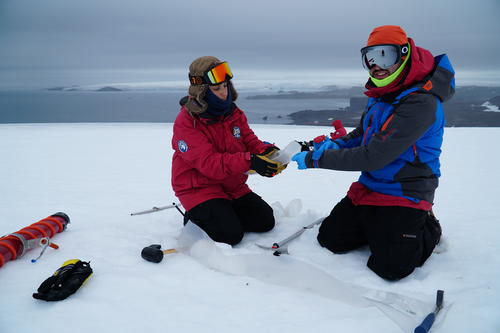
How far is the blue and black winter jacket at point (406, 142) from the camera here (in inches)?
89.1

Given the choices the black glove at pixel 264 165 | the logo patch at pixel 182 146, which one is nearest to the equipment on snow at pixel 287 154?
the black glove at pixel 264 165

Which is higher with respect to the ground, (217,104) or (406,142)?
(217,104)

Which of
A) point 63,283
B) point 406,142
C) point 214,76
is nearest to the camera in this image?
point 63,283

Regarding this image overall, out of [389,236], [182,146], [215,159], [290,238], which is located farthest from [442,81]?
[182,146]

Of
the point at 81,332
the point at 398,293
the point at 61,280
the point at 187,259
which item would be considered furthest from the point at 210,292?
the point at 398,293

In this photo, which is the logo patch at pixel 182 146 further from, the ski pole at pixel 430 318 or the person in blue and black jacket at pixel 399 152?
the ski pole at pixel 430 318

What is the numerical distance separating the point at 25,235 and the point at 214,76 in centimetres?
191

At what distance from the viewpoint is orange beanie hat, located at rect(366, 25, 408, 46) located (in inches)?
90.0

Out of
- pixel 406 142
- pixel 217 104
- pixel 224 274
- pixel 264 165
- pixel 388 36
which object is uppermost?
pixel 388 36

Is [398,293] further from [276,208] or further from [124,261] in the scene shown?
[124,261]

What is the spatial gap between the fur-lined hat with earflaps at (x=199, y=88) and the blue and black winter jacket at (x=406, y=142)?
97 cm

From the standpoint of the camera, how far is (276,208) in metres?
3.53

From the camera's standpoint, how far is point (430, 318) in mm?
1864

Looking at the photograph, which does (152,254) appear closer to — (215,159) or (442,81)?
(215,159)
